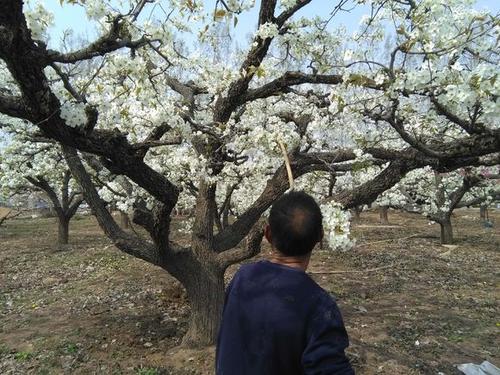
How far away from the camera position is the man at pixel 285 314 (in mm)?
1856

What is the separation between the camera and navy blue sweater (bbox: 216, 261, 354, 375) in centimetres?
184

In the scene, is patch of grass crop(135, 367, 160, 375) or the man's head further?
patch of grass crop(135, 367, 160, 375)

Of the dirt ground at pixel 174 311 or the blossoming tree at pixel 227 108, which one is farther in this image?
the dirt ground at pixel 174 311

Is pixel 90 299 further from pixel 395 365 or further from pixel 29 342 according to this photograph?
pixel 395 365

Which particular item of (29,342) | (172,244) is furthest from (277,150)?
(29,342)

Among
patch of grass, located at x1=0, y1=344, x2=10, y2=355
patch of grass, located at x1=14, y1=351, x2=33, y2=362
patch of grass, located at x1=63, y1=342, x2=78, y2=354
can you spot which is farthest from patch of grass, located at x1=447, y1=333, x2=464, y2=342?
patch of grass, located at x1=0, y1=344, x2=10, y2=355

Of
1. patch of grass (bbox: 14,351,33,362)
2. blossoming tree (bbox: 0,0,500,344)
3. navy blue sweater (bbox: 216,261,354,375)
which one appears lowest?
patch of grass (bbox: 14,351,33,362)

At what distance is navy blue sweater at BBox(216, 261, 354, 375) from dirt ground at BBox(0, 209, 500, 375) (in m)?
2.61

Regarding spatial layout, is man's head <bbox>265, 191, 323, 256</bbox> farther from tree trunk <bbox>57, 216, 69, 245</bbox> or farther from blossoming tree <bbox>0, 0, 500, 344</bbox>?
tree trunk <bbox>57, 216, 69, 245</bbox>

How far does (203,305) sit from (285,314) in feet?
17.2

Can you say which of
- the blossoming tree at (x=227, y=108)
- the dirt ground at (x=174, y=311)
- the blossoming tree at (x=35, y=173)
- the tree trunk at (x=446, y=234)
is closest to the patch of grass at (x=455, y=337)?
the dirt ground at (x=174, y=311)

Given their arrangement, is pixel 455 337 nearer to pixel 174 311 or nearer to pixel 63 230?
pixel 174 311

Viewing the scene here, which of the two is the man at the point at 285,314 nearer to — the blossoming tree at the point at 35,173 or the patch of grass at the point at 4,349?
the patch of grass at the point at 4,349

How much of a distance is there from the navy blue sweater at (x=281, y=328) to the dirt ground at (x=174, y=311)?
2606mm
